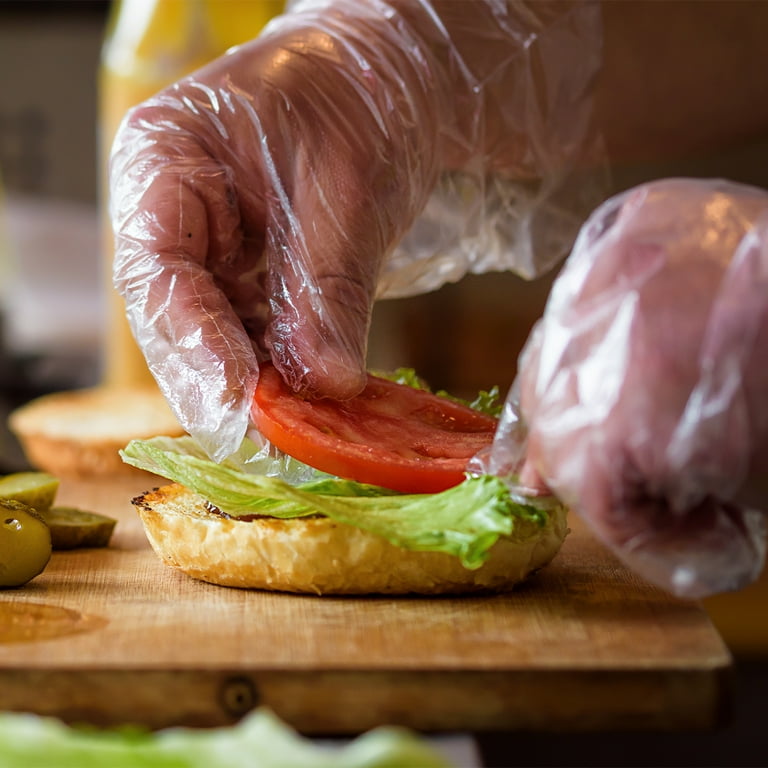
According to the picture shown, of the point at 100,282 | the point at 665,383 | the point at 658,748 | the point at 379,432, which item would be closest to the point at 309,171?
the point at 379,432

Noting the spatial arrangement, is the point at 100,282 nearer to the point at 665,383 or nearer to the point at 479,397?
the point at 479,397

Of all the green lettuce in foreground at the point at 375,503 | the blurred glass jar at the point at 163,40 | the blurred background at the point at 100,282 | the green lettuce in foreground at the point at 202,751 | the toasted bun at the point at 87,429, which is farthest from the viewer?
the blurred glass jar at the point at 163,40

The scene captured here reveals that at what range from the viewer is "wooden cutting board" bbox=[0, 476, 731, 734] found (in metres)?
1.23

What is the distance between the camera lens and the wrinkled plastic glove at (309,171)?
170cm

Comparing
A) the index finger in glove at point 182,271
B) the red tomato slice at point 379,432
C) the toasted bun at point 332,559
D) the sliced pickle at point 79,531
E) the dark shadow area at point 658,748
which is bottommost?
the dark shadow area at point 658,748

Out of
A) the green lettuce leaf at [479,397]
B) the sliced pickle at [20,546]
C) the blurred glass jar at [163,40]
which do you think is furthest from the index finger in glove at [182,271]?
the blurred glass jar at [163,40]

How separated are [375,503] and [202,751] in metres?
0.70

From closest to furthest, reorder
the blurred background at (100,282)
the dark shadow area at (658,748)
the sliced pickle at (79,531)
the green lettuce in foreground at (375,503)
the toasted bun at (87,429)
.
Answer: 1. the green lettuce in foreground at (375,503)
2. the sliced pickle at (79,531)
3. the toasted bun at (87,429)
4. the dark shadow area at (658,748)
5. the blurred background at (100,282)

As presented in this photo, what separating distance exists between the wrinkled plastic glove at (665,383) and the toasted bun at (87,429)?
1507 millimetres

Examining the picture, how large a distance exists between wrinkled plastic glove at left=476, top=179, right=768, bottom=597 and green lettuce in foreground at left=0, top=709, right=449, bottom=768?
448mm

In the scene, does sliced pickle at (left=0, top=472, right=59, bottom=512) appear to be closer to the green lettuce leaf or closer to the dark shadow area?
the green lettuce leaf

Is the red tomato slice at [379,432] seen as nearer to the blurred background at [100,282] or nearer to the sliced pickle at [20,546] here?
the sliced pickle at [20,546]

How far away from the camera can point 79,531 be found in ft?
6.24

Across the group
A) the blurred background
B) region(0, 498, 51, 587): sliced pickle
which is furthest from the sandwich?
the blurred background
